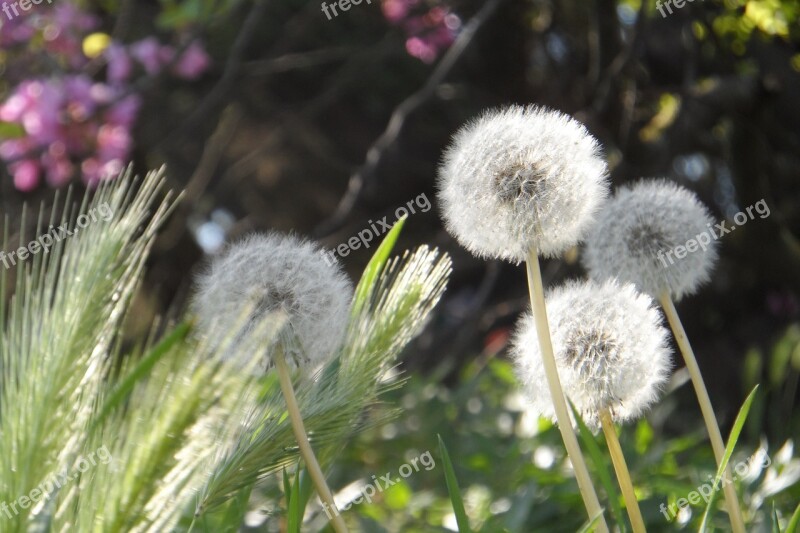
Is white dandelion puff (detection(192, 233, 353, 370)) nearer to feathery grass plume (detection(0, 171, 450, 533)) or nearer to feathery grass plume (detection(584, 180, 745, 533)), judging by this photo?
feathery grass plume (detection(0, 171, 450, 533))

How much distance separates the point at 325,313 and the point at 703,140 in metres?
1.70

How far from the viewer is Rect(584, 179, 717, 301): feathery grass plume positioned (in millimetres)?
811

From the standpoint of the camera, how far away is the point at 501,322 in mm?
2760

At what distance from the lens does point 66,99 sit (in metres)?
2.15

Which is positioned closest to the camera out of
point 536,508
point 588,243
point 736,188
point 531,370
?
point 531,370

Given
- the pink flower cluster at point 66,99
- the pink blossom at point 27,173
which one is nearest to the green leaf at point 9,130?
the pink flower cluster at point 66,99

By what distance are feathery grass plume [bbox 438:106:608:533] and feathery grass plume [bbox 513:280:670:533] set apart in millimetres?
62

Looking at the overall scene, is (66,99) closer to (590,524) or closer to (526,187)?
(526,187)

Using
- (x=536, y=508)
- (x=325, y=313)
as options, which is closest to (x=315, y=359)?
(x=325, y=313)

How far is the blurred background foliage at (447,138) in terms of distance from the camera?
1.68 m

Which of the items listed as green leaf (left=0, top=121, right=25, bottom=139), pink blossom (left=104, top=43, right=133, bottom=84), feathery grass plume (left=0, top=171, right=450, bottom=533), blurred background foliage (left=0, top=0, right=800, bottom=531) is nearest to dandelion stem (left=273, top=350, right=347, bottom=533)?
feathery grass plume (left=0, top=171, right=450, bottom=533)

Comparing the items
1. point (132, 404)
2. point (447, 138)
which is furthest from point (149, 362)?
point (447, 138)

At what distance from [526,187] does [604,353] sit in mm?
148

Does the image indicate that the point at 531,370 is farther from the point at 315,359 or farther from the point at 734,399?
the point at 734,399
